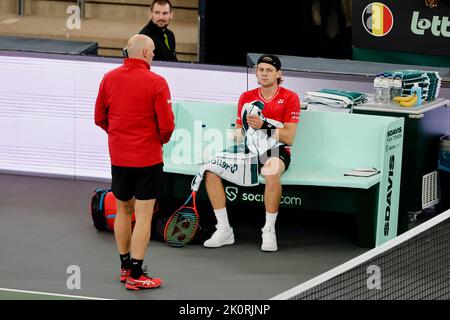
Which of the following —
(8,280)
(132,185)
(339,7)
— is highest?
(339,7)

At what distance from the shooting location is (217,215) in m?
9.12

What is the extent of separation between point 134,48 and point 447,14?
438 centimetres

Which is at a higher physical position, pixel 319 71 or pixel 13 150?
pixel 319 71

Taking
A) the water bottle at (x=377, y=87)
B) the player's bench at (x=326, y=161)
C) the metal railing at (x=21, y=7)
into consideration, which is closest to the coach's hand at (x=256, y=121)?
the player's bench at (x=326, y=161)

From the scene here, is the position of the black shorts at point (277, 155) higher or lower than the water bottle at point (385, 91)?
lower

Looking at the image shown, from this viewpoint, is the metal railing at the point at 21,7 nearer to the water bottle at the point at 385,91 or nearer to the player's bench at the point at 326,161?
the player's bench at the point at 326,161

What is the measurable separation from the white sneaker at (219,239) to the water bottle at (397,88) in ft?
5.78

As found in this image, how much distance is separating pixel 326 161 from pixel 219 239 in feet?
3.64

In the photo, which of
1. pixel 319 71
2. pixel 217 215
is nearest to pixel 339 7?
pixel 319 71

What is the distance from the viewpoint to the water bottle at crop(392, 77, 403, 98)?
378 inches

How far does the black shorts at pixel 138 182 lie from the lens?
7855mm

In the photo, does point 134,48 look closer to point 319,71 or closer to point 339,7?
point 319,71
